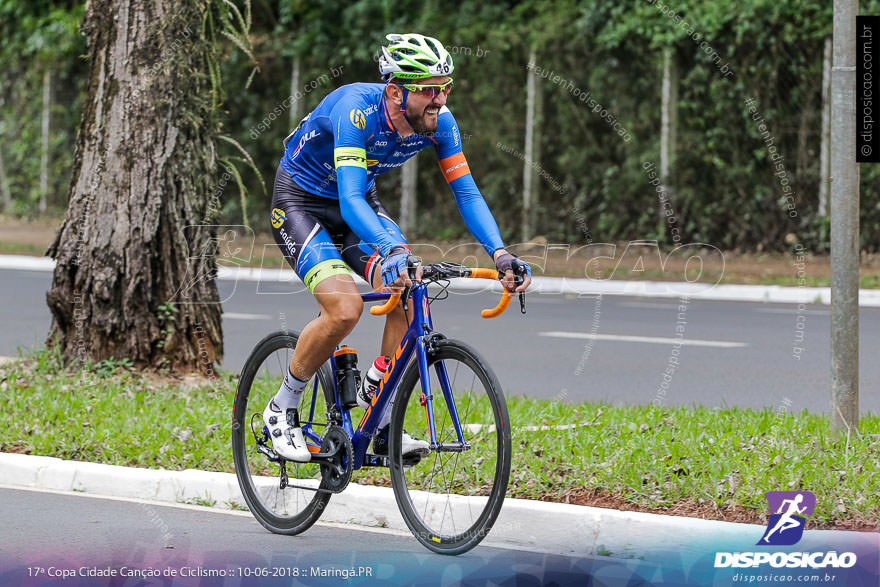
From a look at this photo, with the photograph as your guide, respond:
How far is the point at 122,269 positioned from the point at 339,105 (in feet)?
11.8

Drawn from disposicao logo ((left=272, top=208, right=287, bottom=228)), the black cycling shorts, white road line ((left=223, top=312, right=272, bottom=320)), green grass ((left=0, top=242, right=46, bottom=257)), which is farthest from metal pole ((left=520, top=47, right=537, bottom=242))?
disposicao logo ((left=272, top=208, right=287, bottom=228))

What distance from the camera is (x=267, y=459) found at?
6266 millimetres

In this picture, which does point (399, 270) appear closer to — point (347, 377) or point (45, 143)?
point (347, 377)

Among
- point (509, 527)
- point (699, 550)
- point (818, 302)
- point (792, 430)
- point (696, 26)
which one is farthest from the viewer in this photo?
point (696, 26)

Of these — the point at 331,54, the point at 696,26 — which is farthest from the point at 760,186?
the point at 331,54

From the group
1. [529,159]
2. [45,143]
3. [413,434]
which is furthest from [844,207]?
[45,143]

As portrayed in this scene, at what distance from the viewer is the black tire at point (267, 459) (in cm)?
563

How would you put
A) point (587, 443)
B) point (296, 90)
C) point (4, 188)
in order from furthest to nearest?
point (4, 188) → point (296, 90) → point (587, 443)

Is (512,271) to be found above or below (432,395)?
above

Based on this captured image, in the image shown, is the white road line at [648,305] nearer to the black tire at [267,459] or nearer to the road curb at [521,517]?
the black tire at [267,459]

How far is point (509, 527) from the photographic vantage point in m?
5.51

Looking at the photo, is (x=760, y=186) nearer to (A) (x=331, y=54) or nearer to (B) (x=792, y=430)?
(A) (x=331, y=54)

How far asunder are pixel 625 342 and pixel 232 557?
281 inches

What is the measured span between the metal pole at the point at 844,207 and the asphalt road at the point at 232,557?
187 centimetres
